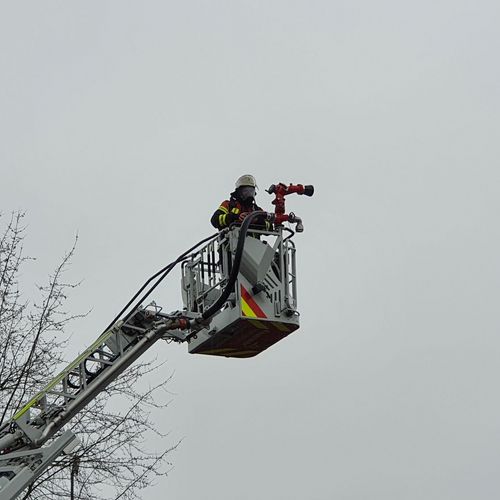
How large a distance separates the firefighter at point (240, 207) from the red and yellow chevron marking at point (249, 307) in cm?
80

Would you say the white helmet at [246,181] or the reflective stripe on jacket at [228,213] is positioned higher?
the white helmet at [246,181]

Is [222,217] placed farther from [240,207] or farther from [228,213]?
[240,207]

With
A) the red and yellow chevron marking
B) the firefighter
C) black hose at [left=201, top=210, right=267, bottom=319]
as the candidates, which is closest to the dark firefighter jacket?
the firefighter

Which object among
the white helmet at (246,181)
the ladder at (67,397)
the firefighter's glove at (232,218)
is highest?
the white helmet at (246,181)

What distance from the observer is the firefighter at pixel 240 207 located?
1056 cm

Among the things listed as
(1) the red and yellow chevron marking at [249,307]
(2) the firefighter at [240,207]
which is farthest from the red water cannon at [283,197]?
(1) the red and yellow chevron marking at [249,307]

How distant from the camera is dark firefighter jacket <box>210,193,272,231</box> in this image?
10.6 metres

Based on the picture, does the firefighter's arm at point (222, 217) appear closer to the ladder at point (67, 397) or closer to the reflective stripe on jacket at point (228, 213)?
the reflective stripe on jacket at point (228, 213)

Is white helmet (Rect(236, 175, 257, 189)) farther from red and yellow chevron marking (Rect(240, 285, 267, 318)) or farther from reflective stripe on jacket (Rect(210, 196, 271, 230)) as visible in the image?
red and yellow chevron marking (Rect(240, 285, 267, 318))

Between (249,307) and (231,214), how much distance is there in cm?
111

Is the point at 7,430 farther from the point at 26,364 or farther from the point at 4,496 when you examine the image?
the point at 26,364

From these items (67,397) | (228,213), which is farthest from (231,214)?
(67,397)

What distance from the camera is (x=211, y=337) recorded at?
10180mm

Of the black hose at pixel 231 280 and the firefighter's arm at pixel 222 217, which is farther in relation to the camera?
the firefighter's arm at pixel 222 217
